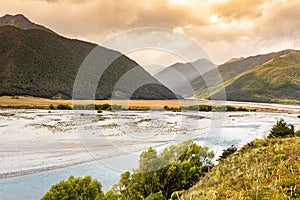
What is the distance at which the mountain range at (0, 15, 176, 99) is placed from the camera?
138 meters

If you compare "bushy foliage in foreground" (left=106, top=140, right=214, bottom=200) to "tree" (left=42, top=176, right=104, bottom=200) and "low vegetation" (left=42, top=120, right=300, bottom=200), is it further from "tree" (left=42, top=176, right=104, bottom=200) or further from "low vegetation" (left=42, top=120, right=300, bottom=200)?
A: "tree" (left=42, top=176, right=104, bottom=200)

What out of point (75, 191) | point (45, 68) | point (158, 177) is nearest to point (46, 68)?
point (45, 68)

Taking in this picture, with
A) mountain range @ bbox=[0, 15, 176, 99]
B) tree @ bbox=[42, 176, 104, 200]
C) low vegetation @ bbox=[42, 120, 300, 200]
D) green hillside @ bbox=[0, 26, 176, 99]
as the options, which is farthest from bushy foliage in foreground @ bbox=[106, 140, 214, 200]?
green hillside @ bbox=[0, 26, 176, 99]

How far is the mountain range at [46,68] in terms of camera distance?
13804 centimetres

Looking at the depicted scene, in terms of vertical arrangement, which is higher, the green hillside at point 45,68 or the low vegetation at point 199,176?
the green hillside at point 45,68

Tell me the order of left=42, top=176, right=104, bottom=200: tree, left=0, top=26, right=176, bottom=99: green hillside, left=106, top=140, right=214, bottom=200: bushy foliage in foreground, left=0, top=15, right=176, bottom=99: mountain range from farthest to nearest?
left=0, top=26, right=176, bottom=99: green hillside
left=0, top=15, right=176, bottom=99: mountain range
left=106, top=140, right=214, bottom=200: bushy foliage in foreground
left=42, top=176, right=104, bottom=200: tree

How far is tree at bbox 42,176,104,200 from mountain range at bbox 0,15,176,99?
108379 mm

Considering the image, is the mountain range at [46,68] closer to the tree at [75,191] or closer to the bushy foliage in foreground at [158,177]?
the bushy foliage in foreground at [158,177]

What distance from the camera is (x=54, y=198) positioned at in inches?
563

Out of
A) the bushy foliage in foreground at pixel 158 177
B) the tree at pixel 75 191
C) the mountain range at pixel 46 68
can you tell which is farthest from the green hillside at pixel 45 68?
the tree at pixel 75 191

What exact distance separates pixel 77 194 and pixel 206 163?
1314cm

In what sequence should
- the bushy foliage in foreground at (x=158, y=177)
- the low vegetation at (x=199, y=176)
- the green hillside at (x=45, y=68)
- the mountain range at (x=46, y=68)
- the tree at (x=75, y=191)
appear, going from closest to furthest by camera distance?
the low vegetation at (x=199, y=176) < the tree at (x=75, y=191) < the bushy foliage in foreground at (x=158, y=177) < the mountain range at (x=46, y=68) < the green hillside at (x=45, y=68)

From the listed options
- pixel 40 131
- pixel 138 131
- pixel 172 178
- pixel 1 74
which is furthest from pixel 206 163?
pixel 1 74

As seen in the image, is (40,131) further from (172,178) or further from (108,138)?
(172,178)
